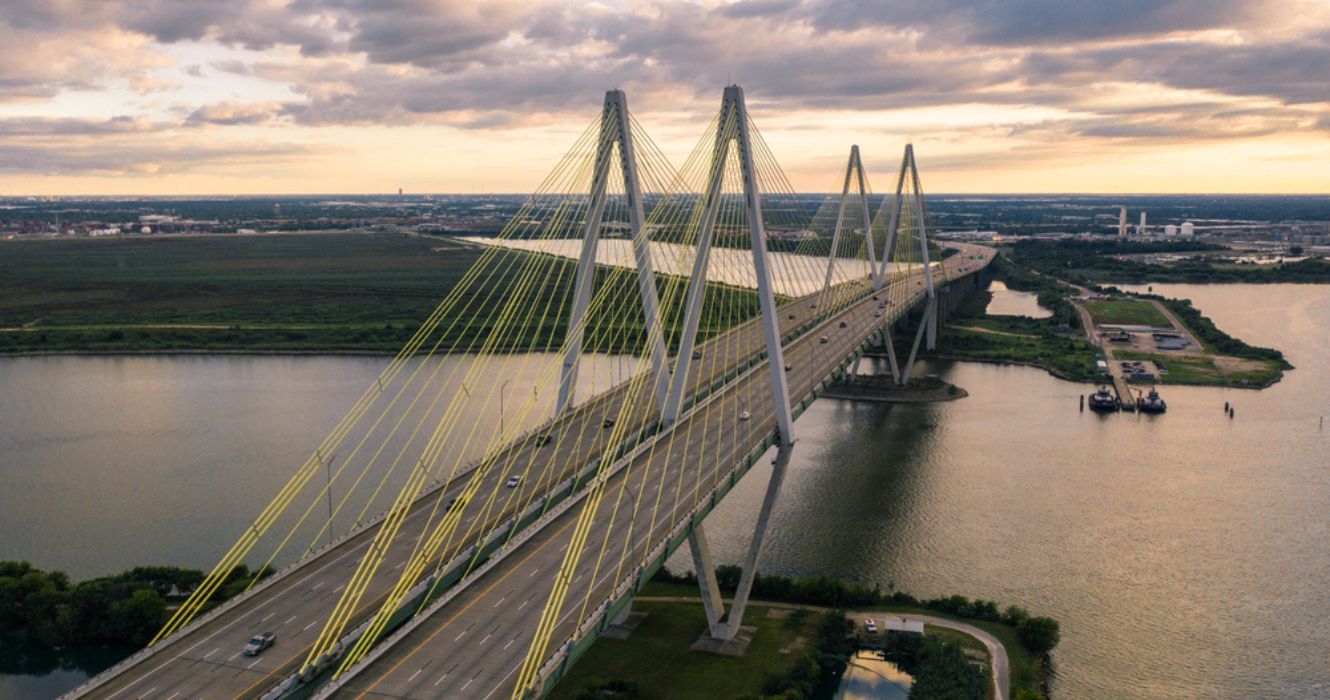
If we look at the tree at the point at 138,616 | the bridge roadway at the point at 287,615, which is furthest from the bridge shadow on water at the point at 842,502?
the tree at the point at 138,616

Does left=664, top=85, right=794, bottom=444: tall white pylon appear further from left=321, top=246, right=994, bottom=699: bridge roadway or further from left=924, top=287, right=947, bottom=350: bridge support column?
left=924, top=287, right=947, bottom=350: bridge support column

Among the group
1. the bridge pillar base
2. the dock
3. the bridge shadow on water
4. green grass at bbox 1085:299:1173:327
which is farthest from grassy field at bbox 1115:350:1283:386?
the bridge pillar base

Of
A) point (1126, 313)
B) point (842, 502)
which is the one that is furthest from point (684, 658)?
point (1126, 313)

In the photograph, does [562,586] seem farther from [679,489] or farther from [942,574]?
[942,574]

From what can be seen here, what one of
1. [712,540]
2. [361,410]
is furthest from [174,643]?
[361,410]

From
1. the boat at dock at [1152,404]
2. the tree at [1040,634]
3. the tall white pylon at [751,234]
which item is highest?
the tall white pylon at [751,234]

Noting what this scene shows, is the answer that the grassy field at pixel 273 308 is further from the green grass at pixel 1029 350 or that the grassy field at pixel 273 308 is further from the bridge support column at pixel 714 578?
the bridge support column at pixel 714 578
